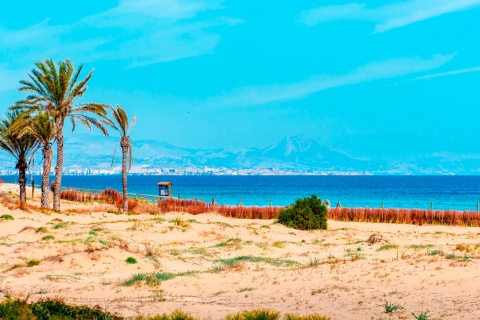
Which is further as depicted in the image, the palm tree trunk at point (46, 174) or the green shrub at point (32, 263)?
the palm tree trunk at point (46, 174)

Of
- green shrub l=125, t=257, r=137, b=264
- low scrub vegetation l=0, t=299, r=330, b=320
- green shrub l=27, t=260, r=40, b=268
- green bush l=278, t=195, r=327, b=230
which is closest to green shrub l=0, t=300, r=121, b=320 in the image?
low scrub vegetation l=0, t=299, r=330, b=320

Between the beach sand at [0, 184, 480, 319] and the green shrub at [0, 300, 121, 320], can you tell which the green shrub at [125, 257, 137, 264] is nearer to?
the beach sand at [0, 184, 480, 319]

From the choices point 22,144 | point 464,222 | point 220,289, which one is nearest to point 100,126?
point 22,144

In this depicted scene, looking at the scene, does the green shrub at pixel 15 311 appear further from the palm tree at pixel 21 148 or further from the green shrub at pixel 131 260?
the palm tree at pixel 21 148

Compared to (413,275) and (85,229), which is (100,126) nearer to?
(85,229)

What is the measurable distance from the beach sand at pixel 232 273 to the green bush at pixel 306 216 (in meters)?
5.33

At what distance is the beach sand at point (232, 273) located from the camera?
11383mm

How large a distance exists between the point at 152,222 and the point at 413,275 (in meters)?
16.2

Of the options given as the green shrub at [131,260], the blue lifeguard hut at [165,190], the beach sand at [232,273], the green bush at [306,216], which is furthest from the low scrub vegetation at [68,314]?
the blue lifeguard hut at [165,190]

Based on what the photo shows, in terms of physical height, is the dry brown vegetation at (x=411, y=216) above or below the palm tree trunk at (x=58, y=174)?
below

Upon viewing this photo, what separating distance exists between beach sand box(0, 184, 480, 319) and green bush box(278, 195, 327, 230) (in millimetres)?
5330

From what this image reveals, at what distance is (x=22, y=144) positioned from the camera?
44.1m

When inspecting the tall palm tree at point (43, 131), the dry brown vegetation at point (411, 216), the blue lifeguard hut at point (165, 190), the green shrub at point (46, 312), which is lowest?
the dry brown vegetation at point (411, 216)

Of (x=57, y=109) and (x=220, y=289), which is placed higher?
(x=57, y=109)
